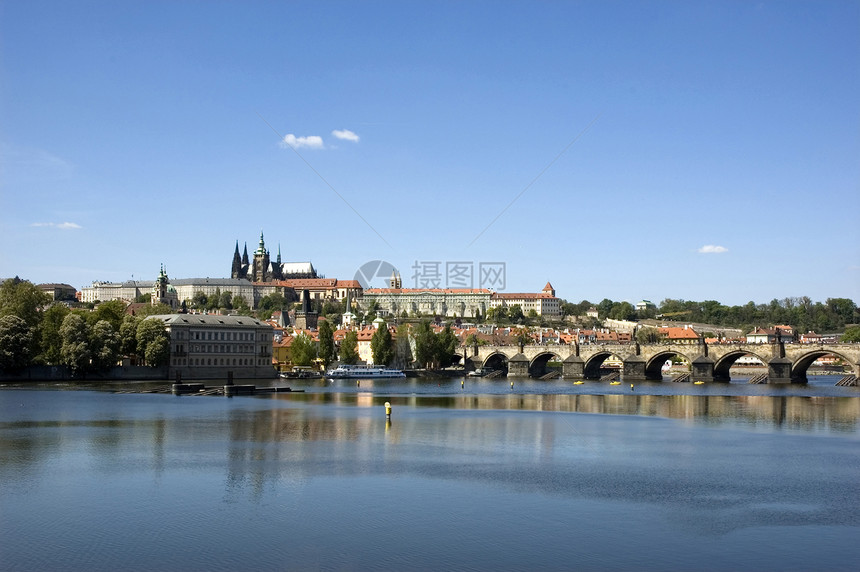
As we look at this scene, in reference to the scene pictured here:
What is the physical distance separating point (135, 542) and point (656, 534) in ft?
34.8

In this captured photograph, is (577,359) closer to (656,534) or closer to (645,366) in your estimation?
(645,366)

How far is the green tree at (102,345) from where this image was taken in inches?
2889

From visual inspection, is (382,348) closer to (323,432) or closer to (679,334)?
(679,334)

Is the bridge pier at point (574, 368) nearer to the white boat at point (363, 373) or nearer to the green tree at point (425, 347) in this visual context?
the green tree at point (425, 347)

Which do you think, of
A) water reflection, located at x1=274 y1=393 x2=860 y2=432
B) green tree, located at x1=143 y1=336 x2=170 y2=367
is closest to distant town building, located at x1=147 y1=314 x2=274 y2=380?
green tree, located at x1=143 y1=336 x2=170 y2=367

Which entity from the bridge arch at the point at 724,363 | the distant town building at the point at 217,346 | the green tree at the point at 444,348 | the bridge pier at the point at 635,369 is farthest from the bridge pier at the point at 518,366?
the distant town building at the point at 217,346

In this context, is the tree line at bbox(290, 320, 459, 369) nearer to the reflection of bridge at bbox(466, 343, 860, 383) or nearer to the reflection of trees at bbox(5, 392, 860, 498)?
the reflection of bridge at bbox(466, 343, 860, 383)

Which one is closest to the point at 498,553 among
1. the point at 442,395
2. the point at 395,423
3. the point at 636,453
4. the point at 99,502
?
the point at 99,502

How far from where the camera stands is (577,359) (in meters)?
98.3

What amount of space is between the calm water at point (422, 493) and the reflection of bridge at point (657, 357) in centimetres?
3893

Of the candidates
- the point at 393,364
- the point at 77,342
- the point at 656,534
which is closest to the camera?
the point at 656,534

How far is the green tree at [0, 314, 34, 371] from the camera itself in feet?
225

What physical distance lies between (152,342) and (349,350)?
30.7m

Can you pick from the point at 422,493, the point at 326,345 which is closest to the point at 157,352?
the point at 326,345
